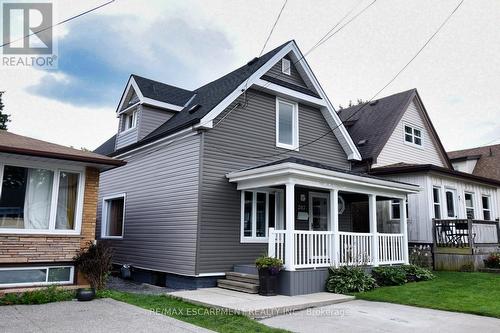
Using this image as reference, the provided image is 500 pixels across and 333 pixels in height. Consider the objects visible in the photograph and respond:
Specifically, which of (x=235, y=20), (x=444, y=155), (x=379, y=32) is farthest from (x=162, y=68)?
(x=444, y=155)

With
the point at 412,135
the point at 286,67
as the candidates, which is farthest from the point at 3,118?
the point at 412,135

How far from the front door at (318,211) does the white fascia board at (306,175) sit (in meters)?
2.29

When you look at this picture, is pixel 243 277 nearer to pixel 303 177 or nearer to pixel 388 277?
pixel 303 177

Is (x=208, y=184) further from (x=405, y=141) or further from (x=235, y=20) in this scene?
(x=405, y=141)

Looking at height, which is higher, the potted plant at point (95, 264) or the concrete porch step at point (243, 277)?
the potted plant at point (95, 264)

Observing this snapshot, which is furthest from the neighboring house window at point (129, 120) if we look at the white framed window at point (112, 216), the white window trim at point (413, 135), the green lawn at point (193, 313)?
the white window trim at point (413, 135)

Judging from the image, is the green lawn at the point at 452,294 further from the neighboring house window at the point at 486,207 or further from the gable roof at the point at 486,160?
the gable roof at the point at 486,160

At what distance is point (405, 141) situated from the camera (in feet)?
59.5

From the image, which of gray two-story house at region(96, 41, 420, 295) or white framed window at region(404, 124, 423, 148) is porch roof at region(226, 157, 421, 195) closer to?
gray two-story house at region(96, 41, 420, 295)

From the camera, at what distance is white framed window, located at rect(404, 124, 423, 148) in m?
18.5

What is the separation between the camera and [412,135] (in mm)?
18766

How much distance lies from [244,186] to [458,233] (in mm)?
7664

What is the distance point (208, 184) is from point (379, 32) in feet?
20.1

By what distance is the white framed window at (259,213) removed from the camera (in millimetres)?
11555
